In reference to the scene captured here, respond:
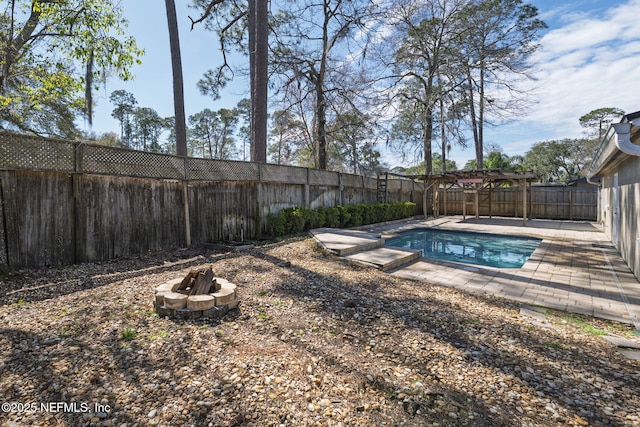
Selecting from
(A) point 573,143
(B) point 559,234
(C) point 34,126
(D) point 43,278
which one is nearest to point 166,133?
(C) point 34,126

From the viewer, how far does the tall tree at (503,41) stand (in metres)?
12.8

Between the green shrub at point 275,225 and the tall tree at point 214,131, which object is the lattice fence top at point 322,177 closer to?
the green shrub at point 275,225

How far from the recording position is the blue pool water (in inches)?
291

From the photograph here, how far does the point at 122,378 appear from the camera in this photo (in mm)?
1893

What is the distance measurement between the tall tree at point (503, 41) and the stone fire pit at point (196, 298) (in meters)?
14.5

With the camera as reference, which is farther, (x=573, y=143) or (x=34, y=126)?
(x=573, y=143)

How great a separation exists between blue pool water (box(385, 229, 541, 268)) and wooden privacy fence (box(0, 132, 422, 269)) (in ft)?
15.4

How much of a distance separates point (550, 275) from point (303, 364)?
4.77 meters

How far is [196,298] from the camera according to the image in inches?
114

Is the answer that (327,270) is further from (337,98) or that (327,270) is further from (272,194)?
(337,98)

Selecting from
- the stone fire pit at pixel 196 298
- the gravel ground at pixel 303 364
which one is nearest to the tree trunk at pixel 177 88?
the gravel ground at pixel 303 364

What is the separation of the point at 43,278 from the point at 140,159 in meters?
2.50

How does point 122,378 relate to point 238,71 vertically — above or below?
below

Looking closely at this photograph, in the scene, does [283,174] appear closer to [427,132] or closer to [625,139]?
[625,139]
